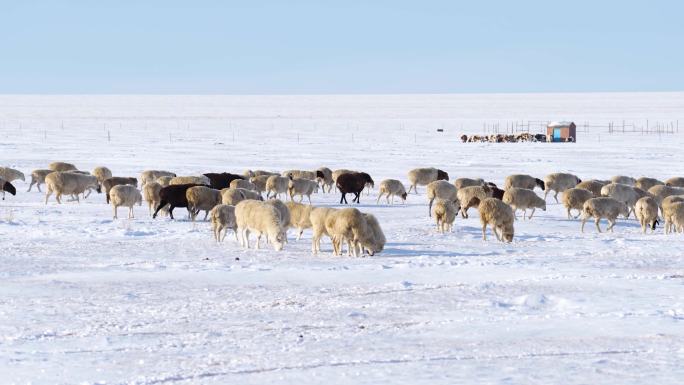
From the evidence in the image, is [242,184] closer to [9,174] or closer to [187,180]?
[187,180]

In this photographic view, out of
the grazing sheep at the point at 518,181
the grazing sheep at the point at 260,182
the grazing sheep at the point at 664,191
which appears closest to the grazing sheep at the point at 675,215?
the grazing sheep at the point at 664,191

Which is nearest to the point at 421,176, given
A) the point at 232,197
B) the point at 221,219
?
the point at 232,197

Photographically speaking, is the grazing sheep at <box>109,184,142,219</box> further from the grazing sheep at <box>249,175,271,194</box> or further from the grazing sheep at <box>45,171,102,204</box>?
the grazing sheep at <box>249,175,271,194</box>

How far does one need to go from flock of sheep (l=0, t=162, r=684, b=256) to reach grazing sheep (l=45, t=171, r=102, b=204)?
0.02 m

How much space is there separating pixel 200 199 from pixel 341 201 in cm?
698

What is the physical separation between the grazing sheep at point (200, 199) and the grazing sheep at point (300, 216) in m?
3.37

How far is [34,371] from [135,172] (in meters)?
28.7

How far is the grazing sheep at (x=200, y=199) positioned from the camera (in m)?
20.2

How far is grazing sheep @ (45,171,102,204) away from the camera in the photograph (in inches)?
955

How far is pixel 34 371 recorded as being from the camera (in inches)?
324

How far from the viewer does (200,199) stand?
66.7ft

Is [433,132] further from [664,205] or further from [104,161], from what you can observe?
[664,205]

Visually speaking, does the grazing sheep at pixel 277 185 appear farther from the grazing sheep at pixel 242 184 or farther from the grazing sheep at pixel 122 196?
the grazing sheep at pixel 122 196

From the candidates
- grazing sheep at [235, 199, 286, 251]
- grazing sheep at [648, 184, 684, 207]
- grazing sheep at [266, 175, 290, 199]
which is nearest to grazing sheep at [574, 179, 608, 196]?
grazing sheep at [648, 184, 684, 207]
